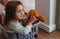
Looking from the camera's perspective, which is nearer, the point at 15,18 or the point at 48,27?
the point at 15,18

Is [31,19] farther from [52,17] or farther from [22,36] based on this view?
[52,17]

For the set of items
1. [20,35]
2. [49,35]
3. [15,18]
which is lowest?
[49,35]

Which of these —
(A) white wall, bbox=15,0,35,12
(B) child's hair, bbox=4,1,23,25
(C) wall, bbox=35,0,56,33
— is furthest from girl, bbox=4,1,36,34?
(A) white wall, bbox=15,0,35,12

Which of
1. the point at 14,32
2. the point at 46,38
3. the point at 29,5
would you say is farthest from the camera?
the point at 29,5

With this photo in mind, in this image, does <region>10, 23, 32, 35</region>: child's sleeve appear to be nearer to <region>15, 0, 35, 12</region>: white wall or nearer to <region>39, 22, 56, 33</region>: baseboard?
<region>39, 22, 56, 33</region>: baseboard

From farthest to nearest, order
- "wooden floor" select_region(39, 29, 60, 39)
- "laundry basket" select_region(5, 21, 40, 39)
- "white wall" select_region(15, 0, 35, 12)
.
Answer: "white wall" select_region(15, 0, 35, 12) → "wooden floor" select_region(39, 29, 60, 39) → "laundry basket" select_region(5, 21, 40, 39)

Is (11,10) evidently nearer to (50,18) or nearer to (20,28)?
(20,28)

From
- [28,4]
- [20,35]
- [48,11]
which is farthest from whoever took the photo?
[28,4]

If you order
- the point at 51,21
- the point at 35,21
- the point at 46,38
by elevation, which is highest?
the point at 35,21

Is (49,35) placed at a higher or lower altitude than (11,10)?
lower

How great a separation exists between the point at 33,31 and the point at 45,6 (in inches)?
23.8

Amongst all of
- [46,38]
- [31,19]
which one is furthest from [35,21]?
[46,38]

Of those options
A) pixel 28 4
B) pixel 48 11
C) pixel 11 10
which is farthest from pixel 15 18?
pixel 28 4

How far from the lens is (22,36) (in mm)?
1025
